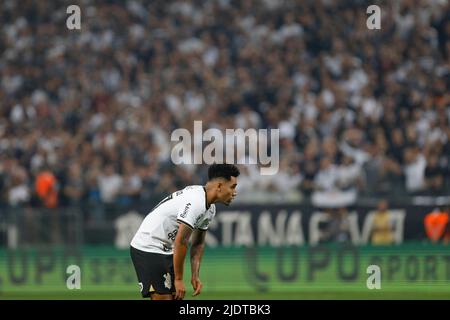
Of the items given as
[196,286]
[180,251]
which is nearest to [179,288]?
[180,251]

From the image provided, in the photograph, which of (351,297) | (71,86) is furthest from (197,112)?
(351,297)

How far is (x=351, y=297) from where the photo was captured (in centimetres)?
1568

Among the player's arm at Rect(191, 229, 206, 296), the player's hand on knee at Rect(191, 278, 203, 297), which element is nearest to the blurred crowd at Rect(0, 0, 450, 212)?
the player's arm at Rect(191, 229, 206, 296)

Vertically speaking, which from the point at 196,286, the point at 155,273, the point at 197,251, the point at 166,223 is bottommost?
the point at 196,286

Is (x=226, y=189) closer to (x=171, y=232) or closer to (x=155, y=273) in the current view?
(x=171, y=232)

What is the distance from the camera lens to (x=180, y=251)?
31.6 feet

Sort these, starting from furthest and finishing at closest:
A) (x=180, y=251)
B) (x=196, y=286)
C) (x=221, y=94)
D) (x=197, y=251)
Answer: (x=221, y=94) < (x=197, y=251) < (x=196, y=286) < (x=180, y=251)

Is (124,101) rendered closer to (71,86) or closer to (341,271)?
(71,86)

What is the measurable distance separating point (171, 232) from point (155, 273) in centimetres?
41

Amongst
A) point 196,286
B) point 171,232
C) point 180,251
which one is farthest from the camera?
point 171,232

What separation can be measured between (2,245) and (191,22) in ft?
28.2

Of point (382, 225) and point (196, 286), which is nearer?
point (196, 286)

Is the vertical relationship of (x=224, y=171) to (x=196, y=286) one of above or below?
above
